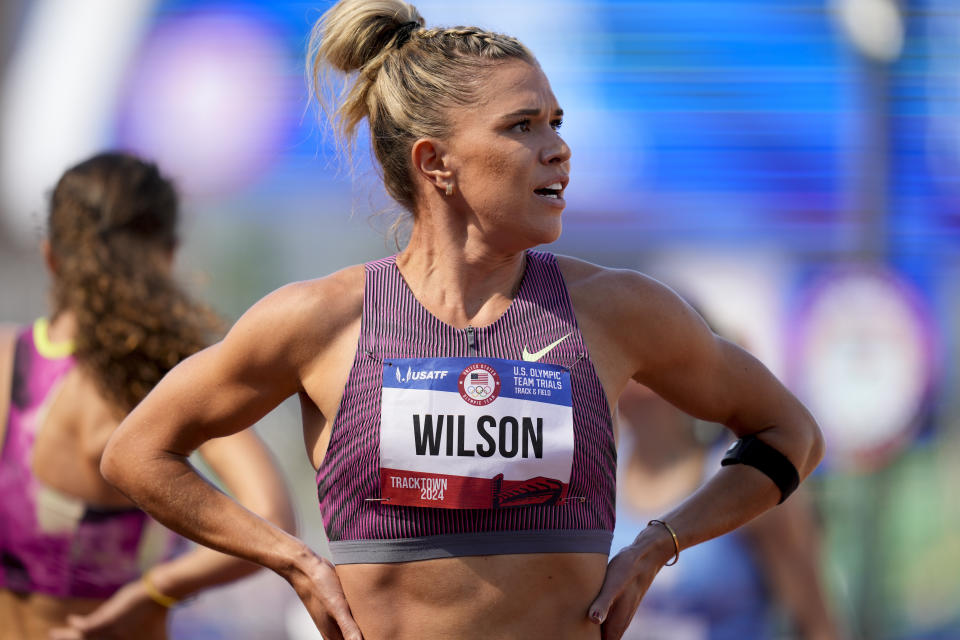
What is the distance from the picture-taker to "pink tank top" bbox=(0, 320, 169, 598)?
3182 millimetres

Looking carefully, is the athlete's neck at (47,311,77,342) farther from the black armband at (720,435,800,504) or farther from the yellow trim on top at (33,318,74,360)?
the black armband at (720,435,800,504)

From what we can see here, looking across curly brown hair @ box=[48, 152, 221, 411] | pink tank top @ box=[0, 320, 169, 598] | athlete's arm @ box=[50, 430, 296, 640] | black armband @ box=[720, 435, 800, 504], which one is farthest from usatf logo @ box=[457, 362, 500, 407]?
pink tank top @ box=[0, 320, 169, 598]

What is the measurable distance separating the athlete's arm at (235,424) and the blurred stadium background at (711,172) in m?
3.25

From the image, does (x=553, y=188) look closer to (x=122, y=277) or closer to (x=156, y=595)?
(x=122, y=277)

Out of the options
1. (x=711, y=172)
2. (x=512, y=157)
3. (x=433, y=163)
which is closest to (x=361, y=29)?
(x=433, y=163)

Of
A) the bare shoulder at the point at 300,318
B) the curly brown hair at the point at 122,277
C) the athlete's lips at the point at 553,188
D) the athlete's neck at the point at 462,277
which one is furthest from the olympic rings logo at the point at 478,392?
the curly brown hair at the point at 122,277

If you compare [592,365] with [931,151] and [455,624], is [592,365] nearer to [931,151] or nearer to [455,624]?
[455,624]

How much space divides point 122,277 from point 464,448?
64.6 inches

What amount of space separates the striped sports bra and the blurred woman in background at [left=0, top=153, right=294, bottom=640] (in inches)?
44.6

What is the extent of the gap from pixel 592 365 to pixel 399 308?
0.36 m

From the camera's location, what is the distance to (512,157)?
6.90ft

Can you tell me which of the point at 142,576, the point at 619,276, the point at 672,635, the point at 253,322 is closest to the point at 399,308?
the point at 253,322

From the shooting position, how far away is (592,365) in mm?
2096

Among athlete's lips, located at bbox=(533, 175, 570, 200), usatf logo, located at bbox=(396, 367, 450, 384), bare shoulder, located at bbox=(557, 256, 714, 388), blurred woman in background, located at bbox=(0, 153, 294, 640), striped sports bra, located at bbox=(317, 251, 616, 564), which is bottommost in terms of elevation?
blurred woman in background, located at bbox=(0, 153, 294, 640)
